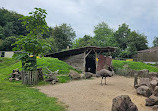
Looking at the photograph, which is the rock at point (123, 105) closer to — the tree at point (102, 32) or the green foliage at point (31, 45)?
the green foliage at point (31, 45)

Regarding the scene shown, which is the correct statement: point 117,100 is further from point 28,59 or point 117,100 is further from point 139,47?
point 139,47

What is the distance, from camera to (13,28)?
45.9 meters

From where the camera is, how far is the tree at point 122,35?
4194 centimetres

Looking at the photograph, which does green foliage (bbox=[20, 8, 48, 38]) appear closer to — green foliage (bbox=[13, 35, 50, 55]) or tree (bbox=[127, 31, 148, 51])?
green foliage (bbox=[13, 35, 50, 55])

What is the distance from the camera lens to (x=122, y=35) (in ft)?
145

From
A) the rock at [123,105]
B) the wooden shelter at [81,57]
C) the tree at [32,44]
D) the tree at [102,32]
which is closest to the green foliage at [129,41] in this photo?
the tree at [102,32]

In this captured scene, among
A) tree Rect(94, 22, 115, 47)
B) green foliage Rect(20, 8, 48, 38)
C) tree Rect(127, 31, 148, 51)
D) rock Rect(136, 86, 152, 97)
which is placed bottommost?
rock Rect(136, 86, 152, 97)

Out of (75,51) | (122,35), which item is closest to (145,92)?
(75,51)

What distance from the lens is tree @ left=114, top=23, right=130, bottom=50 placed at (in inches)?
1651

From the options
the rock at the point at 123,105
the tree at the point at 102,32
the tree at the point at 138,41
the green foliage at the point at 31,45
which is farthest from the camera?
the tree at the point at 102,32

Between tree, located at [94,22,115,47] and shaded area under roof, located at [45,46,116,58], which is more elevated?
tree, located at [94,22,115,47]

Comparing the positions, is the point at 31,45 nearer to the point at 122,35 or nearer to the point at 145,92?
the point at 145,92

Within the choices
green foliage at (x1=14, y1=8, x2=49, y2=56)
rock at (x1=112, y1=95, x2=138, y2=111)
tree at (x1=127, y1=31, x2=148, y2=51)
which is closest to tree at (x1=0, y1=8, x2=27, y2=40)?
green foliage at (x1=14, y1=8, x2=49, y2=56)

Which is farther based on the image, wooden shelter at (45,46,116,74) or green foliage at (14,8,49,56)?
wooden shelter at (45,46,116,74)
